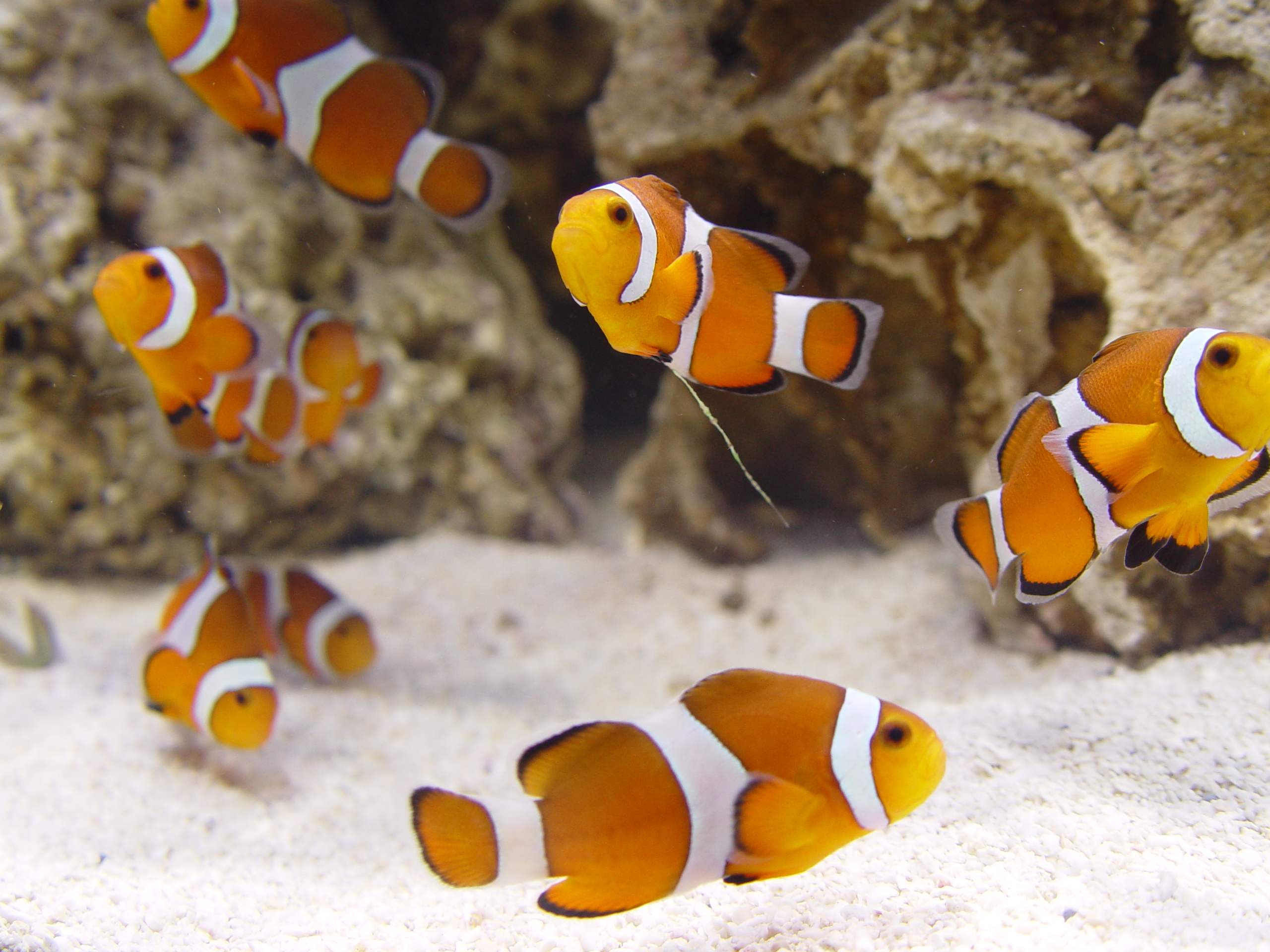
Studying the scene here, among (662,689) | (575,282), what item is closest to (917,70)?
(575,282)

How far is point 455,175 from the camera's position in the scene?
1.85 meters

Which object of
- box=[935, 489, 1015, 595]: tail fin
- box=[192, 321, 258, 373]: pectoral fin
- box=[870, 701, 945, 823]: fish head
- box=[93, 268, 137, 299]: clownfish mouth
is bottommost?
box=[192, 321, 258, 373]: pectoral fin

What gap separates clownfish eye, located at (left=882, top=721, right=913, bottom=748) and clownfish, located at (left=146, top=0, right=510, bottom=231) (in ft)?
4.67

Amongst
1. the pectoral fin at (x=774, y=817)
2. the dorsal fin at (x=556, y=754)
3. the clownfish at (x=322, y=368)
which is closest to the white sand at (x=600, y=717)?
the dorsal fin at (x=556, y=754)

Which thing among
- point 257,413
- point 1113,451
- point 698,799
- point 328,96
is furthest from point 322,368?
point 1113,451

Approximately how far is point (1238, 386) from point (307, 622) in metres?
2.59

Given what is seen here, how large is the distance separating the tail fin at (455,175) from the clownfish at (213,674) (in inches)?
52.2

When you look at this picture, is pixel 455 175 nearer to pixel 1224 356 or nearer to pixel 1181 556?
pixel 1224 356

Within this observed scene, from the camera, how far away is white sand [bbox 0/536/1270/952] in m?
1.32

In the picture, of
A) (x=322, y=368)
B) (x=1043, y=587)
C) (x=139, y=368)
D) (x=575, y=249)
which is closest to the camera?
(x=575, y=249)

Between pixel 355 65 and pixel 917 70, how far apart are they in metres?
1.53

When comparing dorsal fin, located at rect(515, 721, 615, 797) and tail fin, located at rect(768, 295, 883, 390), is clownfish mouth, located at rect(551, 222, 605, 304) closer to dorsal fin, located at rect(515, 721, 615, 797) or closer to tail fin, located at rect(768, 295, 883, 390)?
tail fin, located at rect(768, 295, 883, 390)

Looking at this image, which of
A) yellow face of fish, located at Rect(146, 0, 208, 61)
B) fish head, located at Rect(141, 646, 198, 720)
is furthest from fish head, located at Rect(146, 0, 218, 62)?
fish head, located at Rect(141, 646, 198, 720)

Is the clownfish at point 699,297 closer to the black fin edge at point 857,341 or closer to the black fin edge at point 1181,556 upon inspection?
the black fin edge at point 857,341
